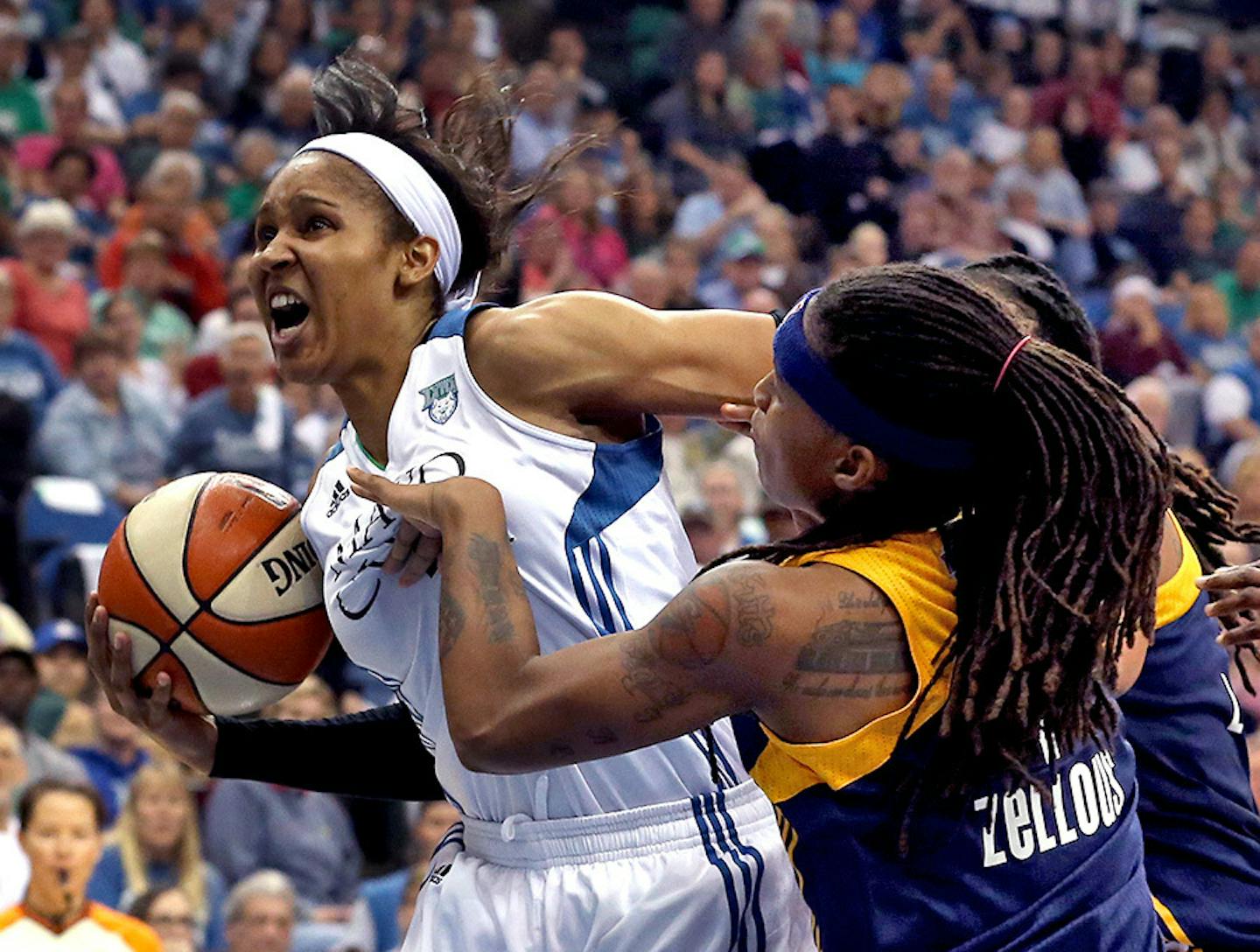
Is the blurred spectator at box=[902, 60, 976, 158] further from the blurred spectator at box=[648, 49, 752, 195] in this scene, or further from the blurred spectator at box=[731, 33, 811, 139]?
the blurred spectator at box=[648, 49, 752, 195]

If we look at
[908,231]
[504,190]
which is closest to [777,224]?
[908,231]

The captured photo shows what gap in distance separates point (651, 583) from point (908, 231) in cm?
790

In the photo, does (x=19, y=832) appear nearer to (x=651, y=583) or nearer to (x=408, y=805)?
(x=408, y=805)

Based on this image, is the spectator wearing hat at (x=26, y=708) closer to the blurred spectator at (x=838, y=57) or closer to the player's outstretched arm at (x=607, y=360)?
the player's outstretched arm at (x=607, y=360)

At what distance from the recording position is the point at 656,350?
2996 millimetres

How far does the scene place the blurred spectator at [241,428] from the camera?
25.2 feet

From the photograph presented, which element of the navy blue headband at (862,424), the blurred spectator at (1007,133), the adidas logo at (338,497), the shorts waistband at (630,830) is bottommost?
the blurred spectator at (1007,133)

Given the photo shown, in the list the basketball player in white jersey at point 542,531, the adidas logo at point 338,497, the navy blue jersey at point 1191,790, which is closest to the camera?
the navy blue jersey at point 1191,790

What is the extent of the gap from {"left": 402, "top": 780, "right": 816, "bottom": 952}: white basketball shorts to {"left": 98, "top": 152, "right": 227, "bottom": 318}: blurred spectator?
6.39 m

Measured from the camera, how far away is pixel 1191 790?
285cm

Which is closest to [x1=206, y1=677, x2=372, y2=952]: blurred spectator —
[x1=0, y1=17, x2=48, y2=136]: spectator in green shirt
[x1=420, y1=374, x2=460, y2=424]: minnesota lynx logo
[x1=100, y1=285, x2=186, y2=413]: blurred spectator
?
[x1=100, y1=285, x2=186, y2=413]: blurred spectator

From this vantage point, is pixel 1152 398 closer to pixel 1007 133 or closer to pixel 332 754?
pixel 1007 133

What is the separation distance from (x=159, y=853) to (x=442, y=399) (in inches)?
145

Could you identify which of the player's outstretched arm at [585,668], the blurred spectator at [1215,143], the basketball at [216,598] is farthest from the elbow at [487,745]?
the blurred spectator at [1215,143]
